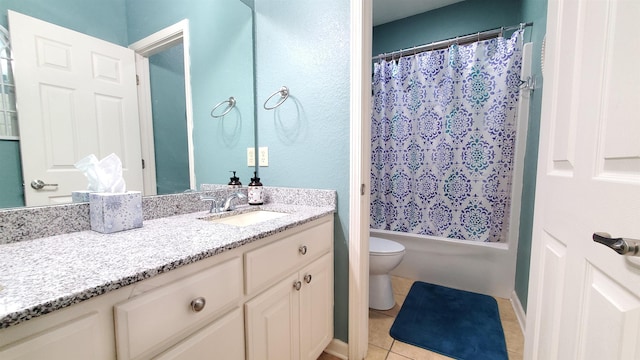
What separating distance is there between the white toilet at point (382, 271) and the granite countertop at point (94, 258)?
0.95 meters

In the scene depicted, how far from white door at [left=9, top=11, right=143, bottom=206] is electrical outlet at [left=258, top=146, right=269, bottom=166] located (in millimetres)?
655

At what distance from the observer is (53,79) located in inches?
31.6

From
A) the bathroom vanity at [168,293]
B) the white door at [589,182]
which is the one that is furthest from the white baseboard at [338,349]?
the white door at [589,182]

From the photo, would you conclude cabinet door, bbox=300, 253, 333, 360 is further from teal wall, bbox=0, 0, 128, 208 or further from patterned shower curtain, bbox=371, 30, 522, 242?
patterned shower curtain, bbox=371, 30, 522, 242

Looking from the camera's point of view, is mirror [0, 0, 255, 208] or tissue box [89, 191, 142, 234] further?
mirror [0, 0, 255, 208]

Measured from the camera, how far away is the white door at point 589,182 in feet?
1.55

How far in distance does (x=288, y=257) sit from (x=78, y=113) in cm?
90

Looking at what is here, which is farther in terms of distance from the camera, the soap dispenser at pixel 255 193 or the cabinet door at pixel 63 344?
the soap dispenser at pixel 255 193

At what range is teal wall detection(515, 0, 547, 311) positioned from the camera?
152cm

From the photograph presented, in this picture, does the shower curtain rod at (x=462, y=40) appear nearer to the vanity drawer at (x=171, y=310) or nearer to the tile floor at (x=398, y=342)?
the tile floor at (x=398, y=342)

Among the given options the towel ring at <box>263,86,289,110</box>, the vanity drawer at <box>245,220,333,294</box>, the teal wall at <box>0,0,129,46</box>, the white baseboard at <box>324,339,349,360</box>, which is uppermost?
the teal wall at <box>0,0,129,46</box>

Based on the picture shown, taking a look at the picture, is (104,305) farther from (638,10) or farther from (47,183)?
(638,10)

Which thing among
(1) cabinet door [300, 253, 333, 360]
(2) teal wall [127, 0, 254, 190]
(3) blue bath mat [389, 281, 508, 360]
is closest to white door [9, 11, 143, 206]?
(2) teal wall [127, 0, 254, 190]

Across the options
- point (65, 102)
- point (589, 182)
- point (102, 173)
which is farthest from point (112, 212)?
point (589, 182)
